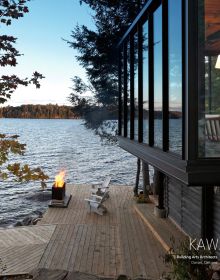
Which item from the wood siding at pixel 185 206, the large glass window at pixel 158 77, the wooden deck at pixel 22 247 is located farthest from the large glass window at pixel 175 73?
the wooden deck at pixel 22 247

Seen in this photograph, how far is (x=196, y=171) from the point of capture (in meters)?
5.76

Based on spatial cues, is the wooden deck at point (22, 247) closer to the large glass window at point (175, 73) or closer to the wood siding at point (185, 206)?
the wood siding at point (185, 206)

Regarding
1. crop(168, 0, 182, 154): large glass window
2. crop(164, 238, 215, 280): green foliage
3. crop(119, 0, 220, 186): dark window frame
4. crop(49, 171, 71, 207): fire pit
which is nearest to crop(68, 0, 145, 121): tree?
crop(49, 171, 71, 207): fire pit

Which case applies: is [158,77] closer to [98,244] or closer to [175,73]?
[175,73]

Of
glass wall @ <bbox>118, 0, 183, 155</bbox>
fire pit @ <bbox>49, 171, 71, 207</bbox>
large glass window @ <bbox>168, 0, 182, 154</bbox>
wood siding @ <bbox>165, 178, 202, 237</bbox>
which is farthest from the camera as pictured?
fire pit @ <bbox>49, 171, 71, 207</bbox>

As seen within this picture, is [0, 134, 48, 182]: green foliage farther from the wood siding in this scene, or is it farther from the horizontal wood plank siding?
the wood siding

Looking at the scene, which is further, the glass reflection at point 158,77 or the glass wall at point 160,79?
the glass reflection at point 158,77

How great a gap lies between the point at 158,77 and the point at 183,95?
2133 mm

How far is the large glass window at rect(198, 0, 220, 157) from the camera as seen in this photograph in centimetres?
552

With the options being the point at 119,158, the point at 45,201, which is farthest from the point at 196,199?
the point at 119,158

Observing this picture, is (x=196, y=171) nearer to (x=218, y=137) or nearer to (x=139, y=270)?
(x=218, y=137)

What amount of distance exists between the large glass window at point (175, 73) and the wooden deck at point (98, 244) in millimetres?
3617

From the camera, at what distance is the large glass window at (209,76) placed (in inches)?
217

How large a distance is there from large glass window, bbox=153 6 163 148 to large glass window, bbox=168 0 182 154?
758mm
